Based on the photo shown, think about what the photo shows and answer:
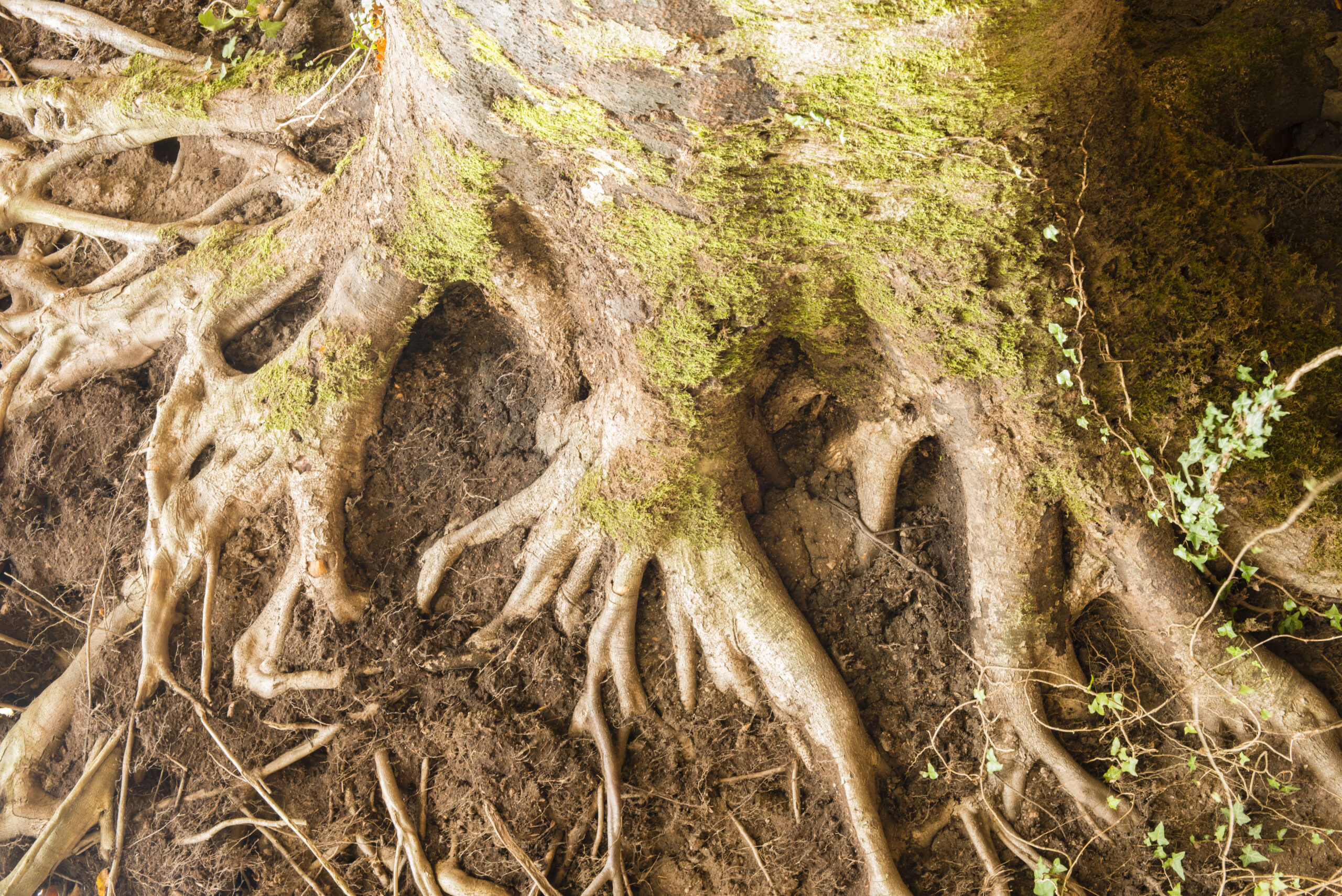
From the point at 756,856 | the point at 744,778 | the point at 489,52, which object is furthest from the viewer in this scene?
the point at 744,778

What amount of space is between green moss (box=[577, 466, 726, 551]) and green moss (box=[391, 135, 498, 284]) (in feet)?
2.93

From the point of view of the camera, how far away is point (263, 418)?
3047 mm

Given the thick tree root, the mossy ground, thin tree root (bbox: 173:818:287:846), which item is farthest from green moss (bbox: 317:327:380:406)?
thin tree root (bbox: 173:818:287:846)

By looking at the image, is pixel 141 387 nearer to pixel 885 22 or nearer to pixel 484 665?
pixel 484 665

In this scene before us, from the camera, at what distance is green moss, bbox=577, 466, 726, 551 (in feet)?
8.88

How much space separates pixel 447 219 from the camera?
2.48m

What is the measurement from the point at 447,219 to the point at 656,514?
1251 mm

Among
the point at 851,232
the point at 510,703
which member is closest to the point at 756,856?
the point at 510,703

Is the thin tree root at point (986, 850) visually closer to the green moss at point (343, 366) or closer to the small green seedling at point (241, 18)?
the green moss at point (343, 366)

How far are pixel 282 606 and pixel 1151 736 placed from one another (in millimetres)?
3413

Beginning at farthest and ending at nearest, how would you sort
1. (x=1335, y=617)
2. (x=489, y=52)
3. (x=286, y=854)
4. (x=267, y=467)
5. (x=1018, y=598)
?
(x=267, y=467) < (x=286, y=854) < (x=1018, y=598) < (x=1335, y=617) < (x=489, y=52)

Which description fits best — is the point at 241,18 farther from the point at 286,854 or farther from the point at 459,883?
the point at 459,883

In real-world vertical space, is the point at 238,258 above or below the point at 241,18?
below

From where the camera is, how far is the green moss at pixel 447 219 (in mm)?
2309
